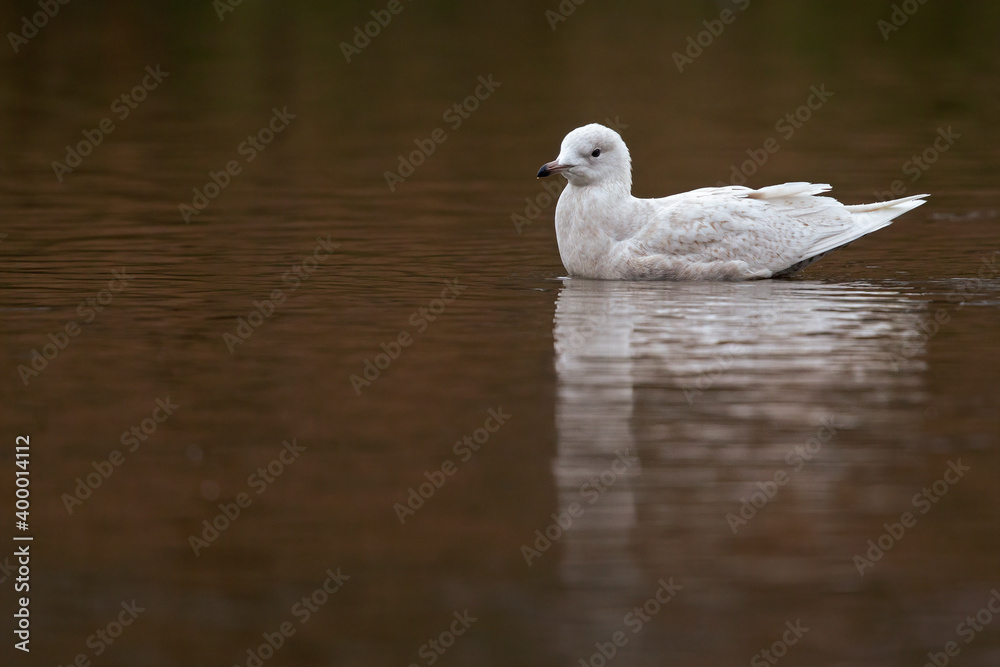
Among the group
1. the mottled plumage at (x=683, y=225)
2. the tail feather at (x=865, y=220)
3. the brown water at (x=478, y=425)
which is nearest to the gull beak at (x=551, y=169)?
the mottled plumage at (x=683, y=225)

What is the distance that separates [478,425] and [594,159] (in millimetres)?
5046

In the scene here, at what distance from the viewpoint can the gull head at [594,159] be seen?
13703 millimetres

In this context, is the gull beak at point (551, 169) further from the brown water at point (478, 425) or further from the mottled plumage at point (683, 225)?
the brown water at point (478, 425)

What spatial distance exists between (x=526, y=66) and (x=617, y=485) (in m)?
27.9

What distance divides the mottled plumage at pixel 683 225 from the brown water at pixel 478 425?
0.33 metres

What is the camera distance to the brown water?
261 inches

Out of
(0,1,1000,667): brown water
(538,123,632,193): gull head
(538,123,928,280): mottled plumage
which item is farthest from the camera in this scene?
(538,123,632,193): gull head

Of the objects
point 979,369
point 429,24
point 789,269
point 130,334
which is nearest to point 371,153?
point 789,269

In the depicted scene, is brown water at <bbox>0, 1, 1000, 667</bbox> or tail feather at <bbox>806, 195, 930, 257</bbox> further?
tail feather at <bbox>806, 195, 930, 257</bbox>

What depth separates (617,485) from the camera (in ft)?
26.3

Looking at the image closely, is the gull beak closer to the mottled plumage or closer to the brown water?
the mottled plumage

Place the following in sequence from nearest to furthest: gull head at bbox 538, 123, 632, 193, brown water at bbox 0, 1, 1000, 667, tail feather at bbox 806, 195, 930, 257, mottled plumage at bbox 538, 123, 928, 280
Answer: brown water at bbox 0, 1, 1000, 667 → mottled plumage at bbox 538, 123, 928, 280 → tail feather at bbox 806, 195, 930, 257 → gull head at bbox 538, 123, 632, 193

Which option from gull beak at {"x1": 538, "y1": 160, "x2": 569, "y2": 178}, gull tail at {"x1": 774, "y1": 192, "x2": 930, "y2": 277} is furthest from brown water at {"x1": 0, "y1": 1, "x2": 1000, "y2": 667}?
gull beak at {"x1": 538, "y1": 160, "x2": 569, "y2": 178}

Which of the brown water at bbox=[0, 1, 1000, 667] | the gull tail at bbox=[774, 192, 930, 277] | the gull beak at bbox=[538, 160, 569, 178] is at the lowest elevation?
the brown water at bbox=[0, 1, 1000, 667]
